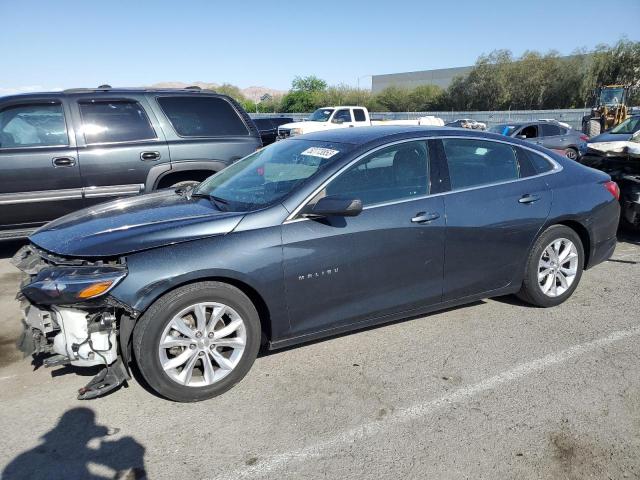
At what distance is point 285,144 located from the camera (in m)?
4.32

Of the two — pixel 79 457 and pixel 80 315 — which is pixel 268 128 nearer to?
pixel 80 315

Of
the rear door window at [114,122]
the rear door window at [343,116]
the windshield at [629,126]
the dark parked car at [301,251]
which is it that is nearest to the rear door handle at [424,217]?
the dark parked car at [301,251]

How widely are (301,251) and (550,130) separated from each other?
15.2m

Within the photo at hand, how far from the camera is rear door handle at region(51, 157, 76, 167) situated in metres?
5.72

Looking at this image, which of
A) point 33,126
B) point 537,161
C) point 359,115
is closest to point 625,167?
point 537,161

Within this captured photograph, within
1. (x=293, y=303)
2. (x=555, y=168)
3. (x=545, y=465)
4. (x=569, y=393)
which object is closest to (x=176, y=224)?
(x=293, y=303)

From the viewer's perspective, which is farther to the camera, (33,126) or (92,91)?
(92,91)

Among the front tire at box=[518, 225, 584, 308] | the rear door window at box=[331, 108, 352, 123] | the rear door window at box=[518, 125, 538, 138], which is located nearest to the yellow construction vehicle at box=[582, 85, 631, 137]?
the rear door window at box=[518, 125, 538, 138]

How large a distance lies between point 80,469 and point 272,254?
5.09 ft

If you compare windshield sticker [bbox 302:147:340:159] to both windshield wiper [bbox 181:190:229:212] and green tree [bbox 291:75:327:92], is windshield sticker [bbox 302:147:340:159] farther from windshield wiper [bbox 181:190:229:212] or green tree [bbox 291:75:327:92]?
green tree [bbox 291:75:327:92]

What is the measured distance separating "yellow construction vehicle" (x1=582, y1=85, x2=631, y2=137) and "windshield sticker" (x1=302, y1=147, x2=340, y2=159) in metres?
18.6

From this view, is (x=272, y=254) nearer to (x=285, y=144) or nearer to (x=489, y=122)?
(x=285, y=144)

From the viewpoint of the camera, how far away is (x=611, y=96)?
25172mm

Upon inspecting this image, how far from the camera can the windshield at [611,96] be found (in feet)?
80.8
